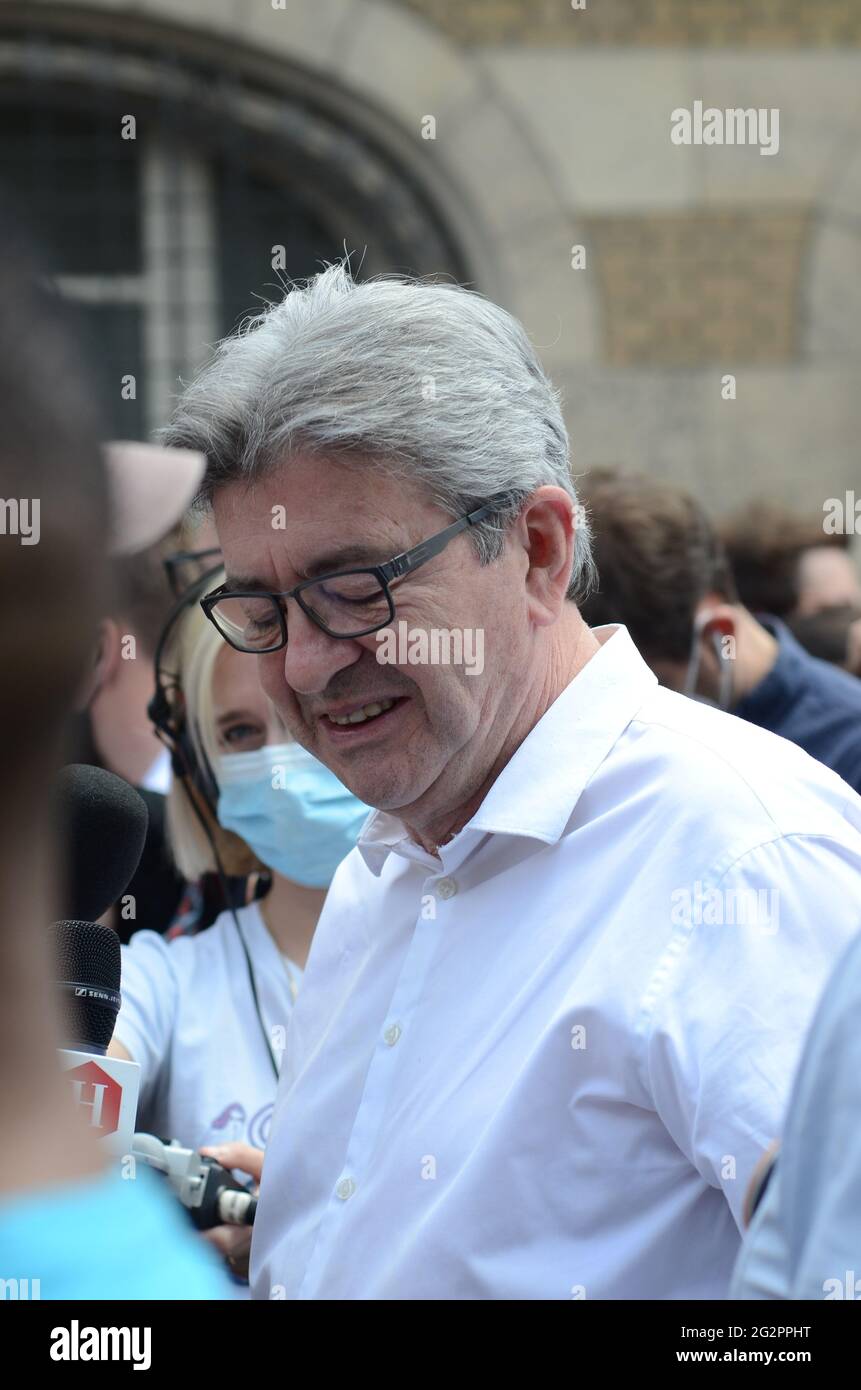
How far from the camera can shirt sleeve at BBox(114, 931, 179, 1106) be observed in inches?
96.8

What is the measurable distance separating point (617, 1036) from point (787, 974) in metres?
0.17

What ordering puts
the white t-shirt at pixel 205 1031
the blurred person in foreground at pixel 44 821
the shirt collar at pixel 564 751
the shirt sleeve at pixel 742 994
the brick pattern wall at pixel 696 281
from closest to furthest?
1. the blurred person in foreground at pixel 44 821
2. the shirt sleeve at pixel 742 994
3. the shirt collar at pixel 564 751
4. the white t-shirt at pixel 205 1031
5. the brick pattern wall at pixel 696 281

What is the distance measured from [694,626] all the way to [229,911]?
1.15 metres

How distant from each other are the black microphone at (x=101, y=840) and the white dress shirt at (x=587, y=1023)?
0.34 metres

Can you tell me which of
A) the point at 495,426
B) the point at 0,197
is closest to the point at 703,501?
the point at 495,426

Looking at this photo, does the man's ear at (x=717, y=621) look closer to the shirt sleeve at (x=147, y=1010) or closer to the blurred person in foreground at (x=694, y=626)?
the blurred person in foreground at (x=694, y=626)

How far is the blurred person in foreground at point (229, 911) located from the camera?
2.48 m

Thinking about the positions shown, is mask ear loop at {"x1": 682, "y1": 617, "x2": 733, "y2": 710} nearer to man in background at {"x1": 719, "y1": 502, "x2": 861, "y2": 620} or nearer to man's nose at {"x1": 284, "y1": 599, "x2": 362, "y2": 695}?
man in background at {"x1": 719, "y1": 502, "x2": 861, "y2": 620}

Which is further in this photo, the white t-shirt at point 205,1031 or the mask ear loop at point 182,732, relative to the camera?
the mask ear loop at point 182,732

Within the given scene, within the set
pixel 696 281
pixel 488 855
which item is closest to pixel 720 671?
pixel 488 855

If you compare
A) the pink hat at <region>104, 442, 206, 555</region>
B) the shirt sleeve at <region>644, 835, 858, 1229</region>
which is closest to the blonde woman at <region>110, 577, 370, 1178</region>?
the pink hat at <region>104, 442, 206, 555</region>

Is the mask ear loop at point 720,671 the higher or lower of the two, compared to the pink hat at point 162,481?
lower

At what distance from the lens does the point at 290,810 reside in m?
2.62

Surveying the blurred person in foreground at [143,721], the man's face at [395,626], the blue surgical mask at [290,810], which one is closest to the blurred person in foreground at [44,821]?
the man's face at [395,626]
